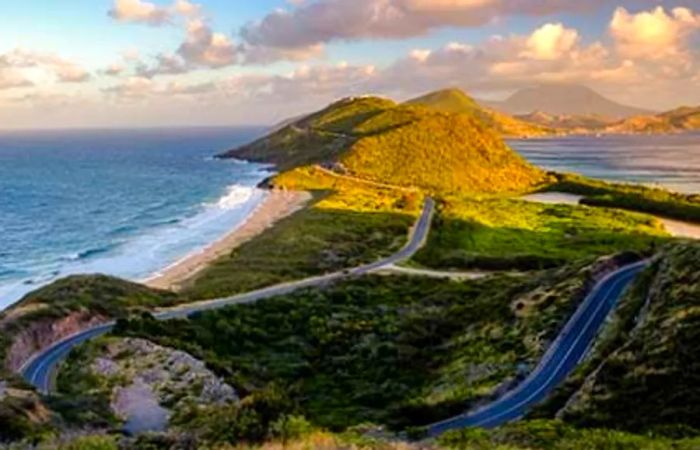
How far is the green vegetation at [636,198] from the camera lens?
5523 inches

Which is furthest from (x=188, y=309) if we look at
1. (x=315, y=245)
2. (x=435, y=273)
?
(x=315, y=245)

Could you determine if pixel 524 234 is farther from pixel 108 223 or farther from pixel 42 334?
pixel 42 334

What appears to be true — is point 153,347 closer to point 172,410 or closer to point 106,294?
point 172,410

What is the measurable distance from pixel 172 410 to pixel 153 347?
10.6 m

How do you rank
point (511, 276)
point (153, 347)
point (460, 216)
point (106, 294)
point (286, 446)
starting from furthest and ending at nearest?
1. point (460, 216)
2. point (511, 276)
3. point (106, 294)
4. point (153, 347)
5. point (286, 446)

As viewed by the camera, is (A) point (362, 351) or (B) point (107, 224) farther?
(B) point (107, 224)

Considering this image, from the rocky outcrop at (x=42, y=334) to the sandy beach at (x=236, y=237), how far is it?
22054mm

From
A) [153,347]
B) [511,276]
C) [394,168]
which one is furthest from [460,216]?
[153,347]

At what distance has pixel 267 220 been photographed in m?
126

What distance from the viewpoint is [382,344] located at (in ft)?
163

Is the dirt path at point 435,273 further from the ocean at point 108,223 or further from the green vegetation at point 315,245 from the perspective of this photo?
the ocean at point 108,223

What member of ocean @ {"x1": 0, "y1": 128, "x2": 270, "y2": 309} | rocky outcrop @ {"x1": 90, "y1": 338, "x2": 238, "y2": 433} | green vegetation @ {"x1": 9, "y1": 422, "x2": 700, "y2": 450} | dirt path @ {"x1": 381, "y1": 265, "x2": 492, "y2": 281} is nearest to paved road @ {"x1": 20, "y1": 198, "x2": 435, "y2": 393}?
dirt path @ {"x1": 381, "y1": 265, "x2": 492, "y2": 281}

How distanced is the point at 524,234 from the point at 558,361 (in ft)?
246

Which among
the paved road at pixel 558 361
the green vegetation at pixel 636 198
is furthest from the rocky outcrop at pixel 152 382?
the green vegetation at pixel 636 198
